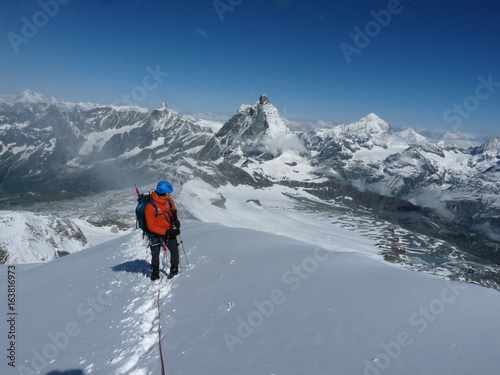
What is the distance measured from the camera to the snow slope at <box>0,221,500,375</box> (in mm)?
6195

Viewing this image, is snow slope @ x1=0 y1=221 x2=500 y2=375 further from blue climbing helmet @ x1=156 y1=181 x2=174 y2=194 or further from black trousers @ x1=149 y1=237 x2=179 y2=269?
blue climbing helmet @ x1=156 y1=181 x2=174 y2=194

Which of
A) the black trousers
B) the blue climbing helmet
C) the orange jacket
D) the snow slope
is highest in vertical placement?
the blue climbing helmet

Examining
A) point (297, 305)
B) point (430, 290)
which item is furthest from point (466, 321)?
point (297, 305)

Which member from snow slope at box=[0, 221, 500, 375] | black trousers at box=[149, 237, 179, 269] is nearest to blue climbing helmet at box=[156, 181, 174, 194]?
black trousers at box=[149, 237, 179, 269]

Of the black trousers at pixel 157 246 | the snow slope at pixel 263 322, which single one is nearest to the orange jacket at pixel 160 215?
the black trousers at pixel 157 246

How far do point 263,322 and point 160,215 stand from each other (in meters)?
5.58

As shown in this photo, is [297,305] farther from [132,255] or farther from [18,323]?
[132,255]

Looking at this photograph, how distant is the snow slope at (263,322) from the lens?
620 cm

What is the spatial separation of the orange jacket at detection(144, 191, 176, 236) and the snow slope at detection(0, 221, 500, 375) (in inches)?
83.1

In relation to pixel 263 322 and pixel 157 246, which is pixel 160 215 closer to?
pixel 157 246

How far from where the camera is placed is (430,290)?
28.7ft

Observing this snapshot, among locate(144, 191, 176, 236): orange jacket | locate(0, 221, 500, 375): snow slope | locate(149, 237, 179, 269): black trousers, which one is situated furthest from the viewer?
locate(149, 237, 179, 269): black trousers

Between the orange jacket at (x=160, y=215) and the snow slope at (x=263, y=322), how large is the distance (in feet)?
6.92

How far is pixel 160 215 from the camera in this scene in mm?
11438
